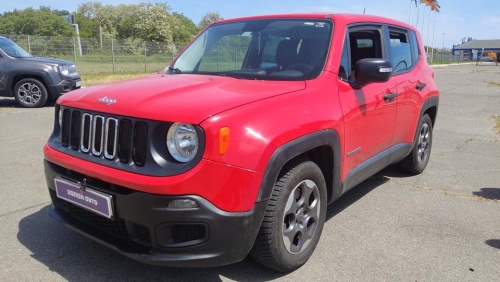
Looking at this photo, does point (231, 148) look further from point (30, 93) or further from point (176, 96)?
point (30, 93)

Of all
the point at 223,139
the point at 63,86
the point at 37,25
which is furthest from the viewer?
the point at 37,25

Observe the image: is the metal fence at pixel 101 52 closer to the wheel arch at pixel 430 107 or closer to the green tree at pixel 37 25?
the wheel arch at pixel 430 107

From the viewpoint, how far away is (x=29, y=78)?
10742 mm

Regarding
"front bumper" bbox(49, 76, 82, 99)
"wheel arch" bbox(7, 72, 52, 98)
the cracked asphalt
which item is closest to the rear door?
the cracked asphalt

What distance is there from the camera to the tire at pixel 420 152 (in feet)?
16.9

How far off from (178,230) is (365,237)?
5.88 ft

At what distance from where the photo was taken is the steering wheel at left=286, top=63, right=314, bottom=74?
3354 millimetres

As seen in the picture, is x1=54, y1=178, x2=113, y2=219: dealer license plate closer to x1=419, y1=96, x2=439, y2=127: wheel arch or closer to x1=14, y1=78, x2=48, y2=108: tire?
x1=419, y1=96, x2=439, y2=127: wheel arch

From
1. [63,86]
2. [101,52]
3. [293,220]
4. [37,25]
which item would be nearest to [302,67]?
[293,220]

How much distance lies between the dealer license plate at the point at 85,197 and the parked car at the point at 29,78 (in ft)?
28.7

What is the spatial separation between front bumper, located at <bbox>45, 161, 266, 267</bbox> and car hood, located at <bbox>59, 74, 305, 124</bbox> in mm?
455

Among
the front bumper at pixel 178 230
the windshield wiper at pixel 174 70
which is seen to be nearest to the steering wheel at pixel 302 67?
the windshield wiper at pixel 174 70

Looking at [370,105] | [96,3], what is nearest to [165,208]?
[370,105]

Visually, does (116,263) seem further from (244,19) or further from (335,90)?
(244,19)
